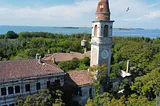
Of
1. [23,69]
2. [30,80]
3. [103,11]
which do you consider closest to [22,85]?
[30,80]

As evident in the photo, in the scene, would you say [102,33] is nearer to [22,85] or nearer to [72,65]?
[72,65]

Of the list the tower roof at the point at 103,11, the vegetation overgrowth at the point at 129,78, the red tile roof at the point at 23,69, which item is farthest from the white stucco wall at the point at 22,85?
the tower roof at the point at 103,11

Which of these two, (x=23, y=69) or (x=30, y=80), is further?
(x=23, y=69)

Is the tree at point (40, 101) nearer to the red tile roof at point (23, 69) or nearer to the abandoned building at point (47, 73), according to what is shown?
the abandoned building at point (47, 73)

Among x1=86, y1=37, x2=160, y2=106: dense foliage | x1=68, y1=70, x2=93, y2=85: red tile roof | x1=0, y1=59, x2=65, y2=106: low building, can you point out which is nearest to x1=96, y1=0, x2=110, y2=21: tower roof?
x1=86, y1=37, x2=160, y2=106: dense foliage

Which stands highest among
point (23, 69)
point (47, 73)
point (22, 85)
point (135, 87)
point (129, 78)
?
point (23, 69)

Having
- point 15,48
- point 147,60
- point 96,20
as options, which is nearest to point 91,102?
point 96,20
